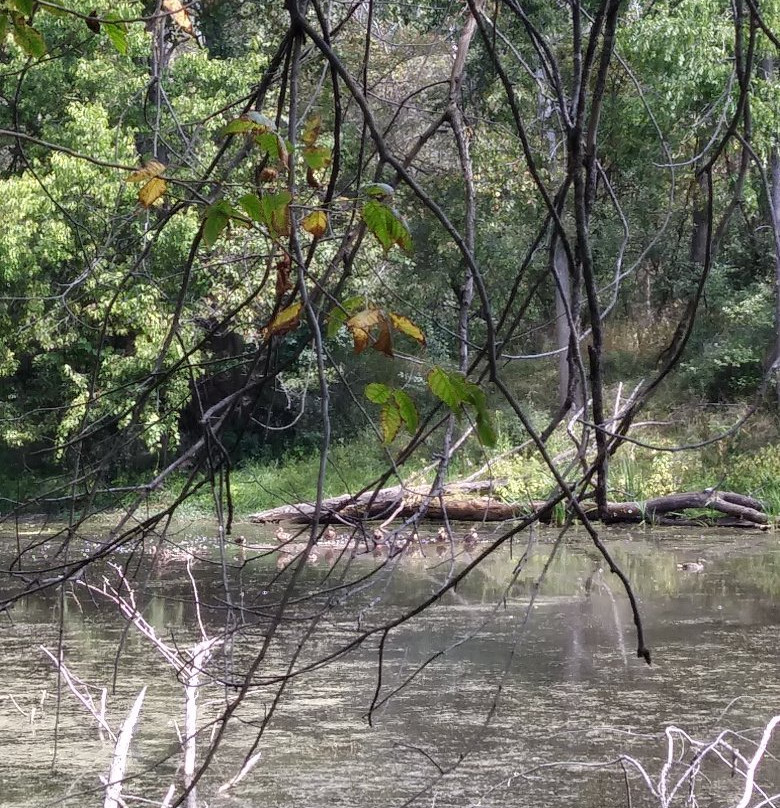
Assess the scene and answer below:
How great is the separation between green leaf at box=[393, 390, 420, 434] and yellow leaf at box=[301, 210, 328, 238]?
27 cm

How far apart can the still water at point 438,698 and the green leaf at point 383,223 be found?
2.02 m

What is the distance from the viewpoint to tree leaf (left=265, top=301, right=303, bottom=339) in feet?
4.82

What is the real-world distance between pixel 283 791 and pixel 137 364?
420 inches

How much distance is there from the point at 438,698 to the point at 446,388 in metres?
5.85

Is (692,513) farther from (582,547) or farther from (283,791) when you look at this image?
(283,791)

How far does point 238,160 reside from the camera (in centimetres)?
175

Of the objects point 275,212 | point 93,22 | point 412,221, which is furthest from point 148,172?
point 412,221

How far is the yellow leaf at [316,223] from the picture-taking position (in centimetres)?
156

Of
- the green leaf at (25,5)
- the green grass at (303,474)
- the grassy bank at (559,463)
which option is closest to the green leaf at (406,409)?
the green leaf at (25,5)

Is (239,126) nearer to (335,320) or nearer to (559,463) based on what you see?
(335,320)

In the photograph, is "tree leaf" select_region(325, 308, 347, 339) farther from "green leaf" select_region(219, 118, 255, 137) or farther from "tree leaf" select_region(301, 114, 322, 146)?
"tree leaf" select_region(301, 114, 322, 146)

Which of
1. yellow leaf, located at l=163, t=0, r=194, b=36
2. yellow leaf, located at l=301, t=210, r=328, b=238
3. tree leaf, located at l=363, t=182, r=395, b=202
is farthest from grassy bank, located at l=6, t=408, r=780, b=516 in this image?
tree leaf, located at l=363, t=182, r=395, b=202

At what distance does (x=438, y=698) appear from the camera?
692cm

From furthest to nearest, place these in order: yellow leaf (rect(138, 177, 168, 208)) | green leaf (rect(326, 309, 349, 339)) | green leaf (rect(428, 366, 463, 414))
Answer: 1. yellow leaf (rect(138, 177, 168, 208))
2. green leaf (rect(326, 309, 349, 339))
3. green leaf (rect(428, 366, 463, 414))
